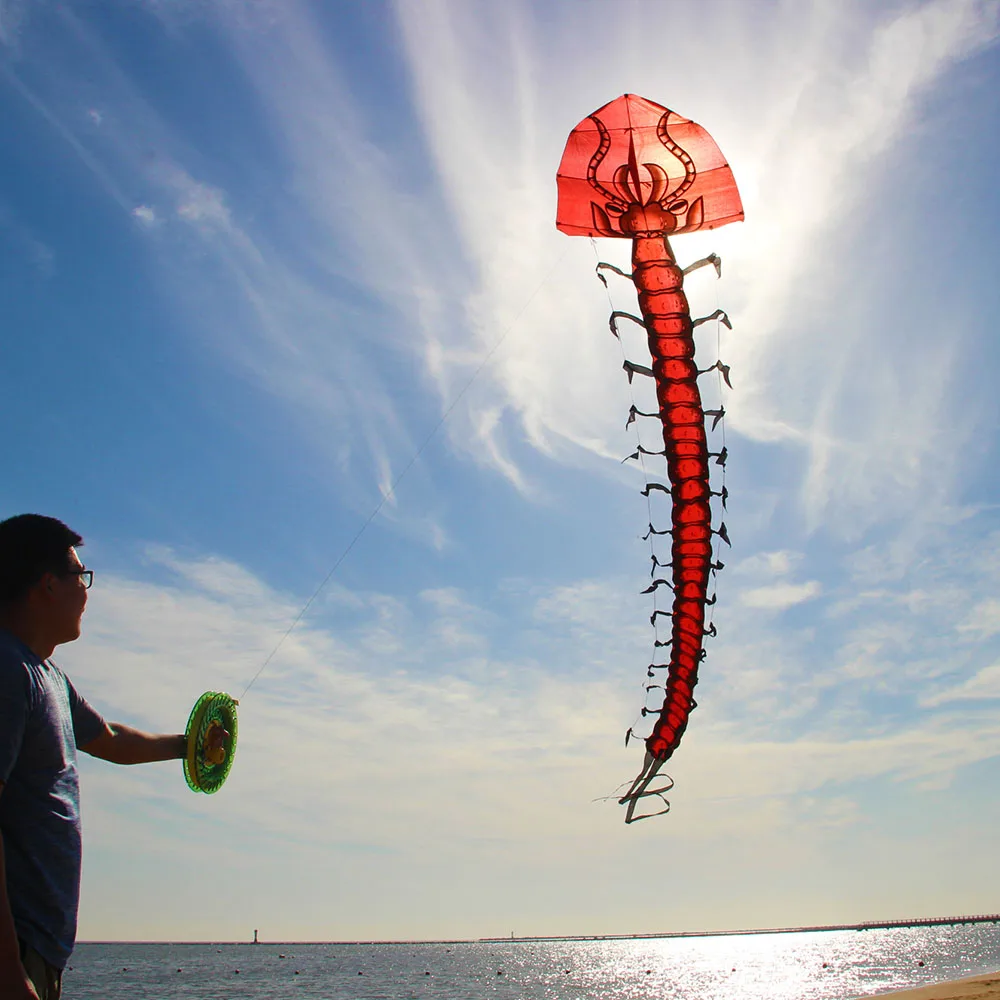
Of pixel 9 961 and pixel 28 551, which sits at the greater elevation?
pixel 28 551

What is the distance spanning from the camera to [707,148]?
21.3 feet

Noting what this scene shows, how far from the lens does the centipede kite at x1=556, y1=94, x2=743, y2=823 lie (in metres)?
6.18

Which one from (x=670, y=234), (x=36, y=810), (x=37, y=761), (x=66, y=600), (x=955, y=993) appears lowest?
(x=955, y=993)

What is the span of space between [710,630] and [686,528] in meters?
0.93

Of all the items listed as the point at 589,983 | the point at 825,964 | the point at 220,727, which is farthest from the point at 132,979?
the point at 220,727

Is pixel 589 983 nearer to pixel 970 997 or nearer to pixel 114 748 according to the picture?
pixel 970 997

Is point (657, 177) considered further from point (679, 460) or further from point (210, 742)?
point (210, 742)

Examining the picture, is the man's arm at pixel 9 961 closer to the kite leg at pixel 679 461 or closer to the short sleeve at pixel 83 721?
the short sleeve at pixel 83 721

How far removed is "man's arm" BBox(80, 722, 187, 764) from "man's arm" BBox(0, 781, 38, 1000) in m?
1.32

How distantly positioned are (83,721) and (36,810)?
34.4 inches

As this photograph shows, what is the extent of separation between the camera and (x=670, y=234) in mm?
6438

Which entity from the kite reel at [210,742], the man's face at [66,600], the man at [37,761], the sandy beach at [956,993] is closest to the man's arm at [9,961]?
the man at [37,761]

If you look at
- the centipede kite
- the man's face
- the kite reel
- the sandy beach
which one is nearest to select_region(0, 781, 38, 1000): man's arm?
the man's face

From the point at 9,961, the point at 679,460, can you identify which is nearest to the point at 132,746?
the point at 9,961
